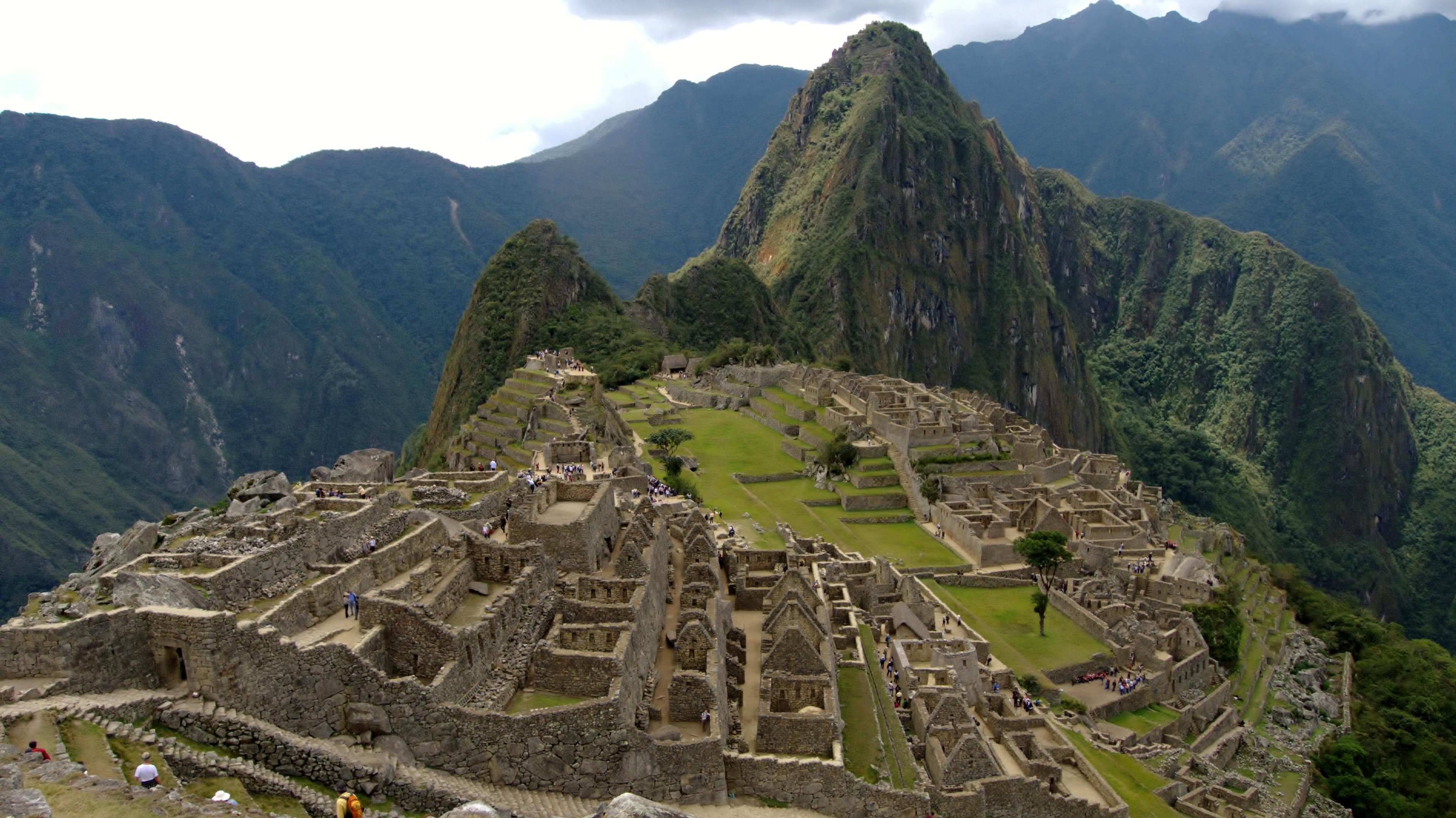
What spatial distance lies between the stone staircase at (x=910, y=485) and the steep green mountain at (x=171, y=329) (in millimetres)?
47953

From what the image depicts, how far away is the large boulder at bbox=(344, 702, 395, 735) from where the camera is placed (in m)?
15.4

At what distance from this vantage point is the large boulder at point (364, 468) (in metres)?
32.7

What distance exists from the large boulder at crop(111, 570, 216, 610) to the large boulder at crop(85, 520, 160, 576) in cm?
335

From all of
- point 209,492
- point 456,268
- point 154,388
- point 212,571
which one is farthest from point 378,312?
point 212,571

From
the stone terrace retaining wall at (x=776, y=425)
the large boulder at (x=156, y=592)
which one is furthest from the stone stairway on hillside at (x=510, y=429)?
the large boulder at (x=156, y=592)

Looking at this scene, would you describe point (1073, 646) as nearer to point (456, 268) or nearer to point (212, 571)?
point (212, 571)

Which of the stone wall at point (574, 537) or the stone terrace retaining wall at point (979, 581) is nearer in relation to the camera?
the stone wall at point (574, 537)

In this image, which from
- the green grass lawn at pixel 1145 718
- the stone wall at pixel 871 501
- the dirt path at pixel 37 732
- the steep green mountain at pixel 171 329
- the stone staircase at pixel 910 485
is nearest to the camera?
the dirt path at pixel 37 732

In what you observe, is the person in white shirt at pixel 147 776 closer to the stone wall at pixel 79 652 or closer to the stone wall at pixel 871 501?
the stone wall at pixel 79 652

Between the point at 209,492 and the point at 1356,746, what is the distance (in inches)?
3419

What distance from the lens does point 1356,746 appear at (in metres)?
42.4

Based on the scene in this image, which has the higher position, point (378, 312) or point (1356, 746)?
point (378, 312)

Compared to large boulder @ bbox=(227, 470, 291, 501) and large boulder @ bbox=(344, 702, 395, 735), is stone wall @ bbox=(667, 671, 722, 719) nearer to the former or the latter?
large boulder @ bbox=(344, 702, 395, 735)

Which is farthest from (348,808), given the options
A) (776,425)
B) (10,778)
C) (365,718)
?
(776,425)
